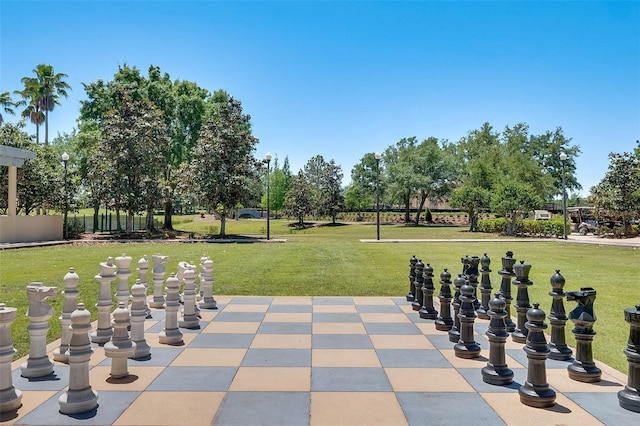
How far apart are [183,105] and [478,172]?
108ft

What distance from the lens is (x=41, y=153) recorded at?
31812mm

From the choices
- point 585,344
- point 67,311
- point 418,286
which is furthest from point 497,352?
point 67,311

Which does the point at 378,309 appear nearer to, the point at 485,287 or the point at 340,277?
the point at 485,287

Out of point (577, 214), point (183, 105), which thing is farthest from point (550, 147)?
point (183, 105)

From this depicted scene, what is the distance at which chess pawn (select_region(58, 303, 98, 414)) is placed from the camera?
3725mm

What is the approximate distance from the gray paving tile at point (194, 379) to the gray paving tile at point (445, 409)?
1.78 meters

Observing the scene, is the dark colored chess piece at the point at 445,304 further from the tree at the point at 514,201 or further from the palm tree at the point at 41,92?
the palm tree at the point at 41,92

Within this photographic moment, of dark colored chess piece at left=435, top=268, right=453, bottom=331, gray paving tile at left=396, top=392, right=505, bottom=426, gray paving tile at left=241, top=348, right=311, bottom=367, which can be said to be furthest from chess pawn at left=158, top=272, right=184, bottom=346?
dark colored chess piece at left=435, top=268, right=453, bottom=331

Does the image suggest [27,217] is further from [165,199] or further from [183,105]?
[183,105]

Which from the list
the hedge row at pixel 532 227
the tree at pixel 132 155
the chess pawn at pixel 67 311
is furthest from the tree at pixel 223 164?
the chess pawn at pixel 67 311

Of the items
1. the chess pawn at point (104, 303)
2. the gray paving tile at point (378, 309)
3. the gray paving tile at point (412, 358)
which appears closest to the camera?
the gray paving tile at point (412, 358)

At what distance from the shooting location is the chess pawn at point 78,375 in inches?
147

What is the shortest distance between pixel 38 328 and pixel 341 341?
3557 millimetres

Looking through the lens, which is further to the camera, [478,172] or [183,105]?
[478,172]
